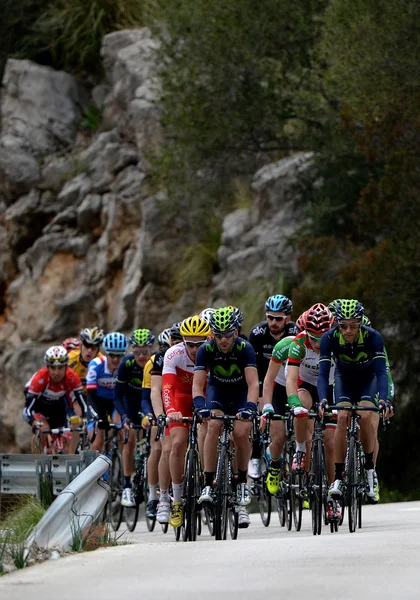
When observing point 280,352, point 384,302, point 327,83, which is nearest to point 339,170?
point 327,83

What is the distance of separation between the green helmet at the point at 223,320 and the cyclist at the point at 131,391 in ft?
14.3

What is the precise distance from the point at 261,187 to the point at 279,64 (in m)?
3.21

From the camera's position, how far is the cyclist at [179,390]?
12.9 meters

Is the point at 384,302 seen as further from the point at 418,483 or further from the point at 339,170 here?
the point at 339,170

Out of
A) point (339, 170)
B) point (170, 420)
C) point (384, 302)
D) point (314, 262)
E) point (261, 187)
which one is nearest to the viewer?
point (170, 420)

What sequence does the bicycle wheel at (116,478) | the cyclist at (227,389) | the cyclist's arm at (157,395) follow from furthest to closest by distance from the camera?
the bicycle wheel at (116,478), the cyclist's arm at (157,395), the cyclist at (227,389)

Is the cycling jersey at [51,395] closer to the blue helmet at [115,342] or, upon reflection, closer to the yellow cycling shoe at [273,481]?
the blue helmet at [115,342]

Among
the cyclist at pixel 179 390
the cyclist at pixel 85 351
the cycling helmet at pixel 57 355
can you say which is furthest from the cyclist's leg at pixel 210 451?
the cyclist at pixel 85 351

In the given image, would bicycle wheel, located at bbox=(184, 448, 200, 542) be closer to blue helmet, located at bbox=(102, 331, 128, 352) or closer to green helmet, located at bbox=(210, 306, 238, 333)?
green helmet, located at bbox=(210, 306, 238, 333)

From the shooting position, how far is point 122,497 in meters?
17.3

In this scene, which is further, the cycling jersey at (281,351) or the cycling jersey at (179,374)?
the cycling jersey at (281,351)

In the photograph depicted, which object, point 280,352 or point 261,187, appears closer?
point 280,352

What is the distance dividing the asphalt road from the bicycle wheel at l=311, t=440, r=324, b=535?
1675 mm

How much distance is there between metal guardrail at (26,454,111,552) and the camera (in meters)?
9.33
